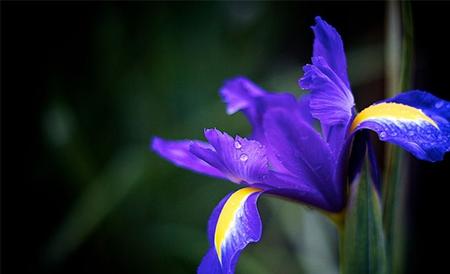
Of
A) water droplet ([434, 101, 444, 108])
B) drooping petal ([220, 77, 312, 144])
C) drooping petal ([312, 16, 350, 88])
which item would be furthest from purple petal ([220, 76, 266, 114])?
water droplet ([434, 101, 444, 108])

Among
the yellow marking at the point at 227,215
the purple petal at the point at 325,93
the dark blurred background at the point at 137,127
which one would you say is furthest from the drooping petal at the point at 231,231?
the dark blurred background at the point at 137,127

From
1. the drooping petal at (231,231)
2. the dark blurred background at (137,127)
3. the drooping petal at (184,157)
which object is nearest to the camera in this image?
the drooping petal at (231,231)

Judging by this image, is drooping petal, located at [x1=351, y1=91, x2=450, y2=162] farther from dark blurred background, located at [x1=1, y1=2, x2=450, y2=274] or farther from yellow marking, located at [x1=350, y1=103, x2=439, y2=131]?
dark blurred background, located at [x1=1, y1=2, x2=450, y2=274]

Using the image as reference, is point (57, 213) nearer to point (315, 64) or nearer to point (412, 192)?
point (412, 192)

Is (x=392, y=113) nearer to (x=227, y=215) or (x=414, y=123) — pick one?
(x=414, y=123)

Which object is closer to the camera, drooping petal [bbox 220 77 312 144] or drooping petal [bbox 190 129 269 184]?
drooping petal [bbox 190 129 269 184]

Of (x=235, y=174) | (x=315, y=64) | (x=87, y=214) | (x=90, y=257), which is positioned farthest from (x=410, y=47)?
(x=90, y=257)

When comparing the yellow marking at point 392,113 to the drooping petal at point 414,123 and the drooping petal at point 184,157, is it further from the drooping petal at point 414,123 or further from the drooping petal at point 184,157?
the drooping petal at point 184,157

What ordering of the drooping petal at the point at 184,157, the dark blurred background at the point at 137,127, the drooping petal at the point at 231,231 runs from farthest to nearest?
the dark blurred background at the point at 137,127 < the drooping petal at the point at 184,157 < the drooping petal at the point at 231,231
